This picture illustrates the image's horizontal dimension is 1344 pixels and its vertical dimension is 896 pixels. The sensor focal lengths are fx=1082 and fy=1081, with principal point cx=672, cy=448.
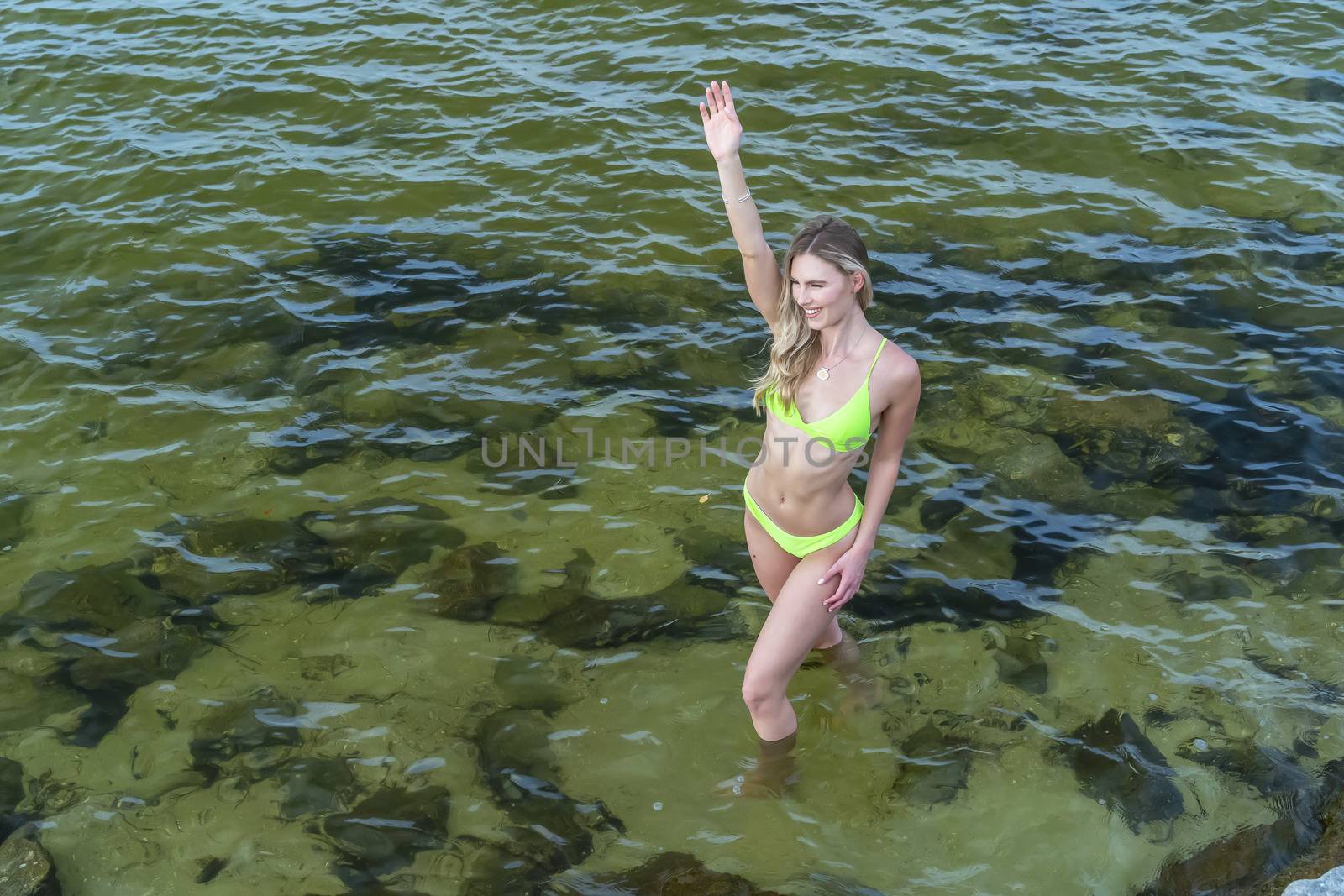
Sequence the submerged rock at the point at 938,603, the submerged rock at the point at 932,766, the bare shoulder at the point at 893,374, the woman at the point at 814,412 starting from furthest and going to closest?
the submerged rock at the point at 938,603 → the submerged rock at the point at 932,766 → the bare shoulder at the point at 893,374 → the woman at the point at 814,412

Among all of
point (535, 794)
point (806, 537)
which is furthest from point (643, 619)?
point (806, 537)

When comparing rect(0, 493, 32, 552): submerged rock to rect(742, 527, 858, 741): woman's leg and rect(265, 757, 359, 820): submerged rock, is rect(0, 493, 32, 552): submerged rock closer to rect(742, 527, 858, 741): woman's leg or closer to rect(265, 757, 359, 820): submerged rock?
rect(265, 757, 359, 820): submerged rock

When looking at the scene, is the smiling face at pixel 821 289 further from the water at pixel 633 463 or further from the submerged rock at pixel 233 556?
the submerged rock at pixel 233 556

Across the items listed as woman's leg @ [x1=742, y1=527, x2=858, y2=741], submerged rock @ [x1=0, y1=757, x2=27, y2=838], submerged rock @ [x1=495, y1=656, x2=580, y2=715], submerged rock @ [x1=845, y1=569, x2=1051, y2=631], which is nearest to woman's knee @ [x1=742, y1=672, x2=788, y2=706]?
woman's leg @ [x1=742, y1=527, x2=858, y2=741]

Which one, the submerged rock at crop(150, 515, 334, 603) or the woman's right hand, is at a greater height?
the woman's right hand

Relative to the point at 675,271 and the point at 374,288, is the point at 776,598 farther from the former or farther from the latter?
the point at 374,288

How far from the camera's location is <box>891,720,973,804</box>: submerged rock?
5648 mm

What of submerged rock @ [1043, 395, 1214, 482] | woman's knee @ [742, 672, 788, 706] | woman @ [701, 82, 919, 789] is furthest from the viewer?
submerged rock @ [1043, 395, 1214, 482]

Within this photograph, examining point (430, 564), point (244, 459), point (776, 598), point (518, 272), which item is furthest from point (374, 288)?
point (776, 598)

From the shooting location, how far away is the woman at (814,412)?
488 centimetres

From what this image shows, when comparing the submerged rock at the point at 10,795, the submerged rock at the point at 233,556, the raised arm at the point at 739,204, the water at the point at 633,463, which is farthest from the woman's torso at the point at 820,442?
the submerged rock at the point at 10,795

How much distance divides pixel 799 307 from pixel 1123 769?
3016 mm

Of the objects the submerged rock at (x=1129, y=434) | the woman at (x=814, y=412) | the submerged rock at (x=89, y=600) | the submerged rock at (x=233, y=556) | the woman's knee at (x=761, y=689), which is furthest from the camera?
the submerged rock at (x=1129, y=434)

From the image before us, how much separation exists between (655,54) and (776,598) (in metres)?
9.57
